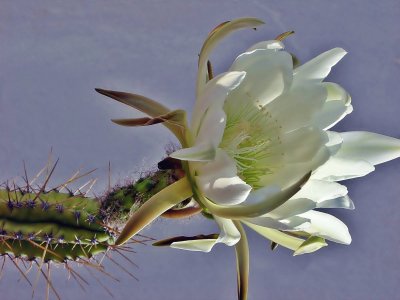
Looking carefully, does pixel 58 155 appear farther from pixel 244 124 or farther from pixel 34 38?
pixel 244 124

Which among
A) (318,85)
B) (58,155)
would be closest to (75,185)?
(58,155)

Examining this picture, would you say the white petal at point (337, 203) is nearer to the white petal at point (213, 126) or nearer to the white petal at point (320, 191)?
the white petal at point (320, 191)

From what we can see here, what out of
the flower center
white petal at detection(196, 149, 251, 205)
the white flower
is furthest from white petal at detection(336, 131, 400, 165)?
white petal at detection(196, 149, 251, 205)

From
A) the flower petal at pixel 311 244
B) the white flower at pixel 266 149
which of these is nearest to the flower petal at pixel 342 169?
the white flower at pixel 266 149

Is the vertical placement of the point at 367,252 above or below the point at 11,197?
below

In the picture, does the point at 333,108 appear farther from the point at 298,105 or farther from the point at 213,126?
the point at 213,126

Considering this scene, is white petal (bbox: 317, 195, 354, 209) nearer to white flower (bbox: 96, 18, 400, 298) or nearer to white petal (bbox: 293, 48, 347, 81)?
white flower (bbox: 96, 18, 400, 298)
